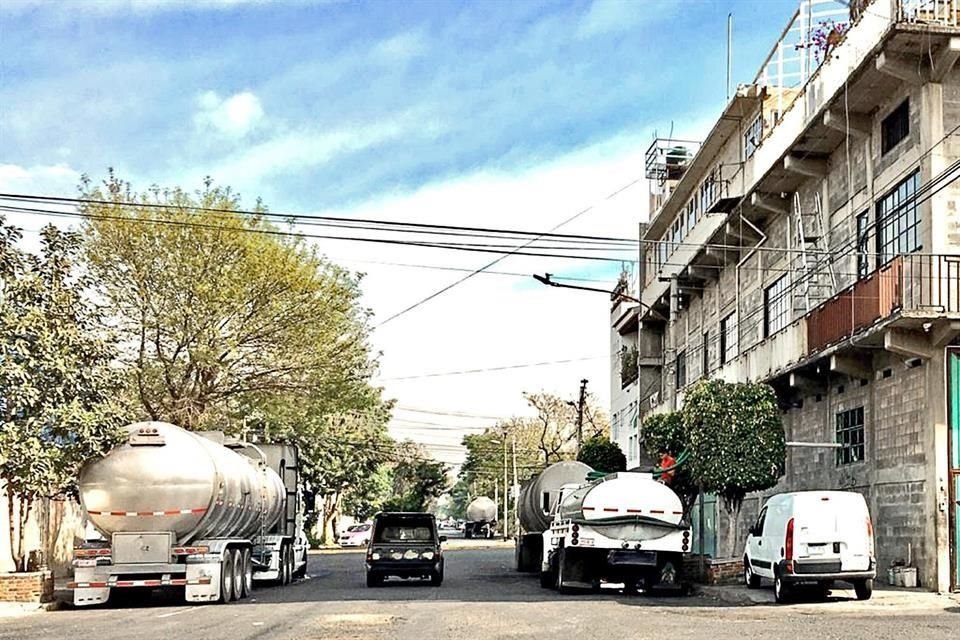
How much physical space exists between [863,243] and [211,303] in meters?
19.0

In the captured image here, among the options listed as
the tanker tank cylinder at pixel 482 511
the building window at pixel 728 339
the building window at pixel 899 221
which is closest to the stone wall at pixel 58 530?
the building window at pixel 728 339

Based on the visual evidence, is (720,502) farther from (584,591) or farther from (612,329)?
(612,329)

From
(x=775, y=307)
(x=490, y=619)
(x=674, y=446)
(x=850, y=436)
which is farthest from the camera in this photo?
(x=775, y=307)

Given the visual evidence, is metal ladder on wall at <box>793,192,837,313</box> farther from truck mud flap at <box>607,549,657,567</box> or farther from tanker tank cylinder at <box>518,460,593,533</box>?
tanker tank cylinder at <box>518,460,593,533</box>

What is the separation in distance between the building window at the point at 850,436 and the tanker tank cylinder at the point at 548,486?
26.5 feet

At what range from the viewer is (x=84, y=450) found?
2352 cm

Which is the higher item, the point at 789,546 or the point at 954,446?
the point at 954,446

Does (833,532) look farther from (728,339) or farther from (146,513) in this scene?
(728,339)

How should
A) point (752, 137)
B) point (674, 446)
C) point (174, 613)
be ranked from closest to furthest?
point (174, 613), point (674, 446), point (752, 137)

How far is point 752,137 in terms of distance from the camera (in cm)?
3691

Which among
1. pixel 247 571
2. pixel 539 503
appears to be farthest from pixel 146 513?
pixel 539 503

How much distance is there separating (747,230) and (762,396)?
28.6 ft

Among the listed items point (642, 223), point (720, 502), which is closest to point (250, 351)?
point (720, 502)

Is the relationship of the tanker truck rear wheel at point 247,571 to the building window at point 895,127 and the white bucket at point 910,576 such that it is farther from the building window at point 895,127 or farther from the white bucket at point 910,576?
the building window at point 895,127
